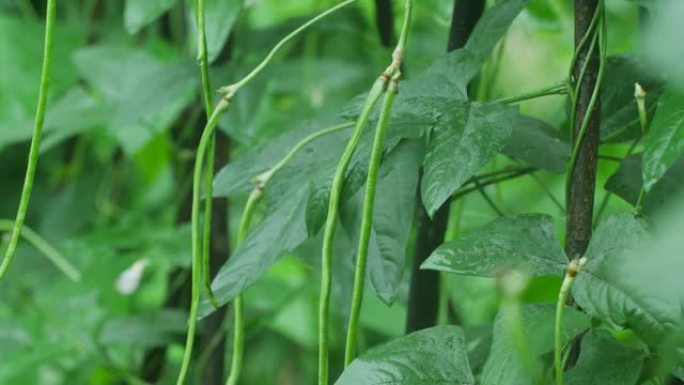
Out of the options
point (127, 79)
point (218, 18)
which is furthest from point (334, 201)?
point (127, 79)

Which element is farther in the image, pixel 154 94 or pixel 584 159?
pixel 154 94

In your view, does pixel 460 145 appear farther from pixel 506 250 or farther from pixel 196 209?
pixel 196 209

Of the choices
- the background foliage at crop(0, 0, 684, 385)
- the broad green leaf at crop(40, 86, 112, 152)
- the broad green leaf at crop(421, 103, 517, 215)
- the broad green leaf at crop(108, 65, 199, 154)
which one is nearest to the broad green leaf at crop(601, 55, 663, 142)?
the background foliage at crop(0, 0, 684, 385)

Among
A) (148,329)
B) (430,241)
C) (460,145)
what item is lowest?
(148,329)

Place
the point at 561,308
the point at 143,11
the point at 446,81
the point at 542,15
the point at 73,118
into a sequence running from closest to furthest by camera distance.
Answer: the point at 561,308 → the point at 446,81 → the point at 143,11 → the point at 542,15 → the point at 73,118

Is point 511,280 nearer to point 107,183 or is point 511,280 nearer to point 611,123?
point 611,123

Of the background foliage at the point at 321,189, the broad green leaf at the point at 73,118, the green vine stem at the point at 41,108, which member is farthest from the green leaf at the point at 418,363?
the broad green leaf at the point at 73,118
